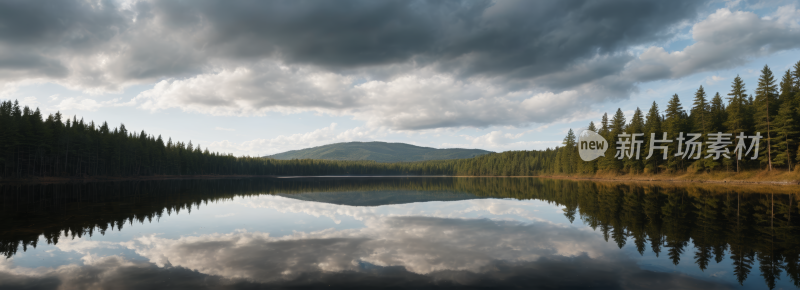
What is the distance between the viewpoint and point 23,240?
13266 mm

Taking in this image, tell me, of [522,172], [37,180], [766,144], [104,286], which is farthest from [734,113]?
[37,180]

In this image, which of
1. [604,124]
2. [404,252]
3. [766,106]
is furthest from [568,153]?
[404,252]

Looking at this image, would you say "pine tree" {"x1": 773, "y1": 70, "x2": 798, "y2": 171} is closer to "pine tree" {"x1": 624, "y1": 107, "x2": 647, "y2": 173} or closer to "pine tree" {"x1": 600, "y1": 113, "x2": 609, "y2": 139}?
"pine tree" {"x1": 624, "y1": 107, "x2": 647, "y2": 173}

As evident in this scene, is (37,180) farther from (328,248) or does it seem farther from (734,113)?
(734,113)

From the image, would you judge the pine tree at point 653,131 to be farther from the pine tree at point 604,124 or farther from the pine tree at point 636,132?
the pine tree at point 604,124

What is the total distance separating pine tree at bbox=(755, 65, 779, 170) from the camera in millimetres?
57000

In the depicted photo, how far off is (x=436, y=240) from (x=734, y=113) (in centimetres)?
7459

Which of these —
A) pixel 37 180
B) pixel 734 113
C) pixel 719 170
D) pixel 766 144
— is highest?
pixel 734 113

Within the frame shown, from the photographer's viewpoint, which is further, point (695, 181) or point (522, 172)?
point (522, 172)

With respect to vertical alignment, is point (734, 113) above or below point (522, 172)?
above

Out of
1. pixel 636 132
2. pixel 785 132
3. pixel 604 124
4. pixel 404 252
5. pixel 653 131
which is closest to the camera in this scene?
pixel 404 252

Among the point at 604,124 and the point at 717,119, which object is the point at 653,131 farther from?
the point at 604,124

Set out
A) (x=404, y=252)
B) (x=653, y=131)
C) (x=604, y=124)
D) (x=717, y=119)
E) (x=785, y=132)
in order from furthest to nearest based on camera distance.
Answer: (x=604, y=124), (x=653, y=131), (x=717, y=119), (x=785, y=132), (x=404, y=252)

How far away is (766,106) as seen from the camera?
57656mm
